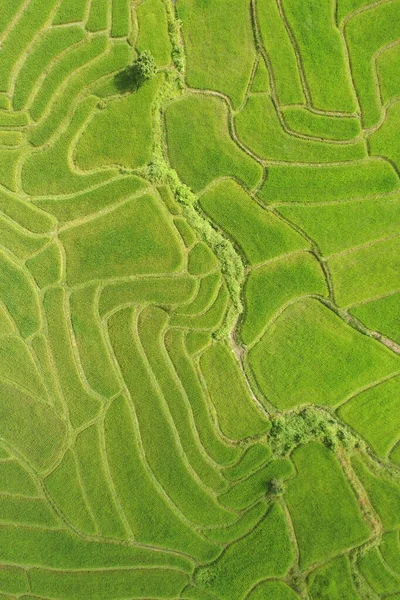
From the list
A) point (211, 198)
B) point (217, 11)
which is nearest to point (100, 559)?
point (211, 198)

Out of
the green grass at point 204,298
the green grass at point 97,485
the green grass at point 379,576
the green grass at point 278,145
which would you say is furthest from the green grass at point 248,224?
the green grass at point 379,576

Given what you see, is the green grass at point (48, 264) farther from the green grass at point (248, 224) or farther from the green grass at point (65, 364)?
the green grass at point (248, 224)

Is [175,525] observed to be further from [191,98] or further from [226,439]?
[191,98]

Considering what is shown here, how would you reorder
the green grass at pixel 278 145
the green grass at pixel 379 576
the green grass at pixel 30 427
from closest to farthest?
1. the green grass at pixel 379 576
2. the green grass at pixel 30 427
3. the green grass at pixel 278 145

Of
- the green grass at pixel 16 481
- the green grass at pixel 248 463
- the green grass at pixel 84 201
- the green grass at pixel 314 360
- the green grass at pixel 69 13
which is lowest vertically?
the green grass at pixel 248 463

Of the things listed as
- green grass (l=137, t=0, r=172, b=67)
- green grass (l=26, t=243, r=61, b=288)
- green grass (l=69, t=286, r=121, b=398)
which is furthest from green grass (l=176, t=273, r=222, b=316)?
green grass (l=137, t=0, r=172, b=67)

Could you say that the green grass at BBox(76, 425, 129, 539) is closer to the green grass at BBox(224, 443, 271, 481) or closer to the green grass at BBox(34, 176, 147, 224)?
the green grass at BBox(224, 443, 271, 481)
